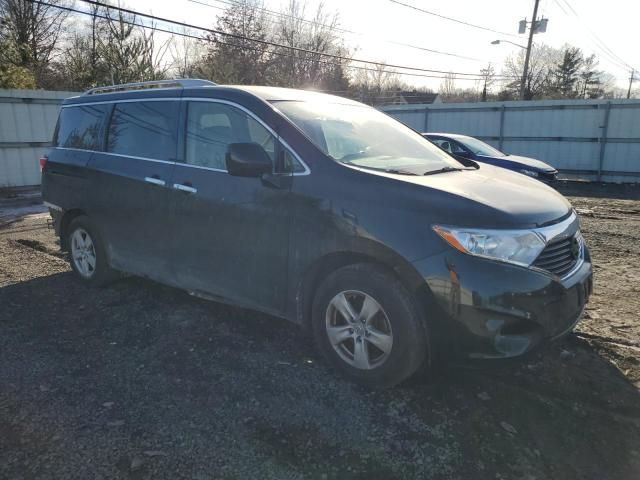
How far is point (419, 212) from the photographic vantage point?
2.80 meters

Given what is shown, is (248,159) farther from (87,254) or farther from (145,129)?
(87,254)

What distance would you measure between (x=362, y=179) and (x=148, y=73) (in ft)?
76.2

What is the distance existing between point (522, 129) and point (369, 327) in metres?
16.1

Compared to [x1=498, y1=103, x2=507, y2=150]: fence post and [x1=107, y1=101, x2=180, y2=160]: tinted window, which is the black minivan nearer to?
[x1=107, y1=101, x2=180, y2=160]: tinted window

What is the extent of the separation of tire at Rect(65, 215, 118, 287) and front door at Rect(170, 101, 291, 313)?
4.15 ft

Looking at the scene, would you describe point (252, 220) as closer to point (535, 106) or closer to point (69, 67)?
point (535, 106)

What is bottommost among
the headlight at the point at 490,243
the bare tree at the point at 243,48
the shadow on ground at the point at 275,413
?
the shadow on ground at the point at 275,413

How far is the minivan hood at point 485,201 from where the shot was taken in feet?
8.94

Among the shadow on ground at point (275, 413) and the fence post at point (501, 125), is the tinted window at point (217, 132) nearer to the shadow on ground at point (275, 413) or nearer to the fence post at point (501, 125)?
the shadow on ground at point (275, 413)

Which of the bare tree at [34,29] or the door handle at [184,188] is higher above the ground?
the bare tree at [34,29]

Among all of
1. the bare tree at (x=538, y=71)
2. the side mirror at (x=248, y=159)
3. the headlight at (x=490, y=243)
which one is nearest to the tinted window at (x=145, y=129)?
the side mirror at (x=248, y=159)

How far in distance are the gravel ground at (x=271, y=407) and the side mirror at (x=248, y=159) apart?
1318mm

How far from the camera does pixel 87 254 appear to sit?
5.09 metres

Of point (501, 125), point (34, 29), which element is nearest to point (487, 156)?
point (501, 125)
